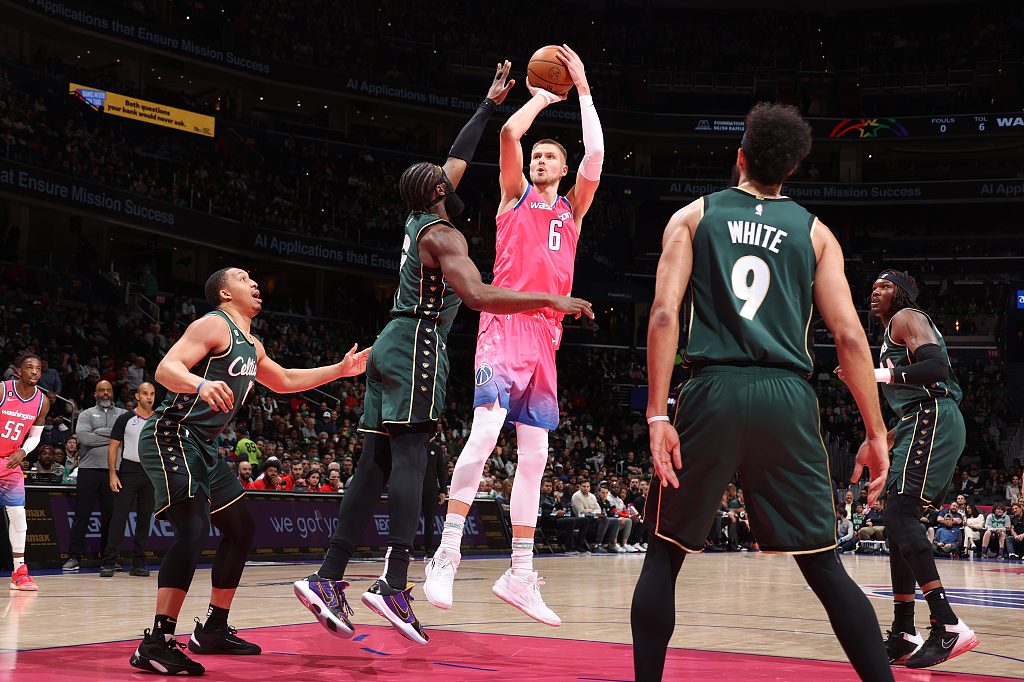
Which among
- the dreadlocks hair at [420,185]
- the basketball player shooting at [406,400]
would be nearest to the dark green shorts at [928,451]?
the basketball player shooting at [406,400]

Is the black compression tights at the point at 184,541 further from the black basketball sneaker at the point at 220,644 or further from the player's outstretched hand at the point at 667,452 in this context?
the player's outstretched hand at the point at 667,452

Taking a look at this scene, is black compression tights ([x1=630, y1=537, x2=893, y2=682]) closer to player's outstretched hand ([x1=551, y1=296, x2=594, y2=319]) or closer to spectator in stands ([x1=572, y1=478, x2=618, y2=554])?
player's outstretched hand ([x1=551, y1=296, x2=594, y2=319])

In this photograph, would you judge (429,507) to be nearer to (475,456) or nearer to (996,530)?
(475,456)

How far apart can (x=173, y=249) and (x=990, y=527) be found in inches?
933

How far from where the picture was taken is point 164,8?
2622 centimetres

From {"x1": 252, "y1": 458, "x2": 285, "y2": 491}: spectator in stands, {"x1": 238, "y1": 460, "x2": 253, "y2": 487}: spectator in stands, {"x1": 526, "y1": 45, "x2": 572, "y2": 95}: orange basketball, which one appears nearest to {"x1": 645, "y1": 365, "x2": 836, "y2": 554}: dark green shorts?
{"x1": 526, "y1": 45, "x2": 572, "y2": 95}: orange basketball

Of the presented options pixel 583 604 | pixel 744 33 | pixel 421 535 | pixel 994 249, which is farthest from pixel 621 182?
pixel 583 604

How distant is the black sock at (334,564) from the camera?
4.36 m

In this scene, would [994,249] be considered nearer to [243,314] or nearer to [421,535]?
[421,535]

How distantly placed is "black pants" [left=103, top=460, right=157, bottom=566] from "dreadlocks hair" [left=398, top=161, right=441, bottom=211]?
617cm

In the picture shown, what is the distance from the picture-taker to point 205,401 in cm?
471

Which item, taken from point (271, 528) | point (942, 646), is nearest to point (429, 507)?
point (271, 528)

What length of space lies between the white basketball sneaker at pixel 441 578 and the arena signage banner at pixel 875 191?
95.0ft

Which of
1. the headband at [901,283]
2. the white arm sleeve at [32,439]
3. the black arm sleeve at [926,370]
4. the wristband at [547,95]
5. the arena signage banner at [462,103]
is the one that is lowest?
the white arm sleeve at [32,439]
